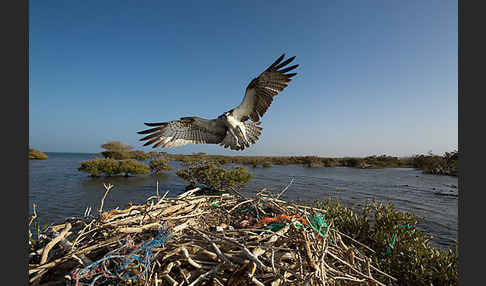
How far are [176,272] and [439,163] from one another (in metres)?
36.6

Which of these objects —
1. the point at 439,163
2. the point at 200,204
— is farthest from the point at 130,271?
the point at 439,163

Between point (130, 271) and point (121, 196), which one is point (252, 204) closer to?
point (130, 271)

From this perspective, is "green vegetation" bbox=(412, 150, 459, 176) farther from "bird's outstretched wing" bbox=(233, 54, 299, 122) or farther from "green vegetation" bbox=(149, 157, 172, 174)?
"green vegetation" bbox=(149, 157, 172, 174)

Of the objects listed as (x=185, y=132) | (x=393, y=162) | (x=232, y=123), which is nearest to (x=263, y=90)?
(x=232, y=123)

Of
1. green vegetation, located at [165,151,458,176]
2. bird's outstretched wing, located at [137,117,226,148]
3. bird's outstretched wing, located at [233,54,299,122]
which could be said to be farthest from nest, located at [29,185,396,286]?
green vegetation, located at [165,151,458,176]

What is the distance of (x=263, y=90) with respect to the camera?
4.85m

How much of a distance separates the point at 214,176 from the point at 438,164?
3084 cm

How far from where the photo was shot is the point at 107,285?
5.79ft

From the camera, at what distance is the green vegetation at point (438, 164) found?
22.0m

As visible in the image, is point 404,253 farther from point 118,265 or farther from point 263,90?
point 118,265

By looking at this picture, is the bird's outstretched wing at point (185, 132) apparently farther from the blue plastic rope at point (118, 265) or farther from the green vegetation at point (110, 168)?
the green vegetation at point (110, 168)

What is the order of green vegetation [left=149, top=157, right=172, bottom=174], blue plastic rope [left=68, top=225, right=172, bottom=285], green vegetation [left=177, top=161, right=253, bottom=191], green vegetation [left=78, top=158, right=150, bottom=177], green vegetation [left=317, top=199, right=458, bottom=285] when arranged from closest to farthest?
blue plastic rope [left=68, top=225, right=172, bottom=285], green vegetation [left=317, top=199, right=458, bottom=285], green vegetation [left=177, top=161, right=253, bottom=191], green vegetation [left=78, top=158, right=150, bottom=177], green vegetation [left=149, top=157, right=172, bottom=174]

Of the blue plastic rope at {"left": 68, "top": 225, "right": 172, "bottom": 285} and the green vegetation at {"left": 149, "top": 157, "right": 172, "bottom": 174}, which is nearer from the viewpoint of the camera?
the blue plastic rope at {"left": 68, "top": 225, "right": 172, "bottom": 285}

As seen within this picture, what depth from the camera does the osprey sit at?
459cm
